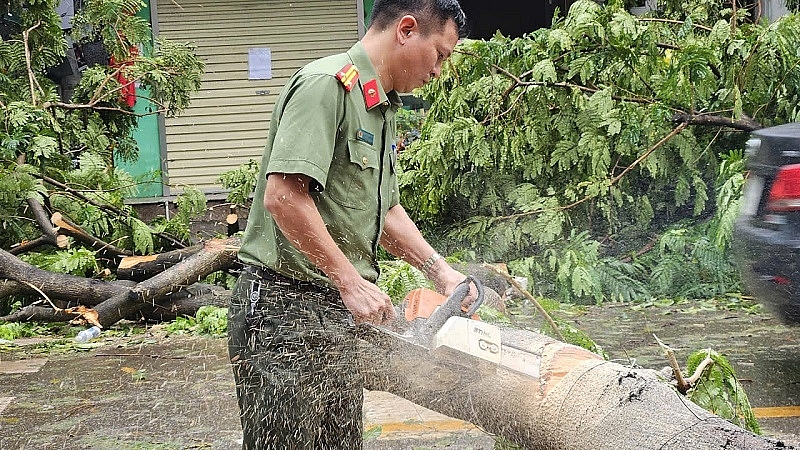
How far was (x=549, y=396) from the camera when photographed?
2.85 meters

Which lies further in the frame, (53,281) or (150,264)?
(150,264)

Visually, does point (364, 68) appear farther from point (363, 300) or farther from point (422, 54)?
point (363, 300)

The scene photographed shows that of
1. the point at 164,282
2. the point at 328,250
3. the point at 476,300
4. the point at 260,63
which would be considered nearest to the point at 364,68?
the point at 328,250

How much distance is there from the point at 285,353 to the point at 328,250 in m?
0.39

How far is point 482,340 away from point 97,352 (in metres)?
3.83

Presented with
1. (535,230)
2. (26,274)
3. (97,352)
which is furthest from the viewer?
(535,230)

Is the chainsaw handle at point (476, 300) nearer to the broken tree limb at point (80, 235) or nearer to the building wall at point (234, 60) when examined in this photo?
the broken tree limb at point (80, 235)

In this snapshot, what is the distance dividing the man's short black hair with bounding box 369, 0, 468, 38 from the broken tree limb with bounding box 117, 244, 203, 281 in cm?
410

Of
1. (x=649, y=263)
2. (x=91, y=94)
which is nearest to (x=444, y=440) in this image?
(x=649, y=263)

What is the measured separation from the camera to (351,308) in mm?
2617

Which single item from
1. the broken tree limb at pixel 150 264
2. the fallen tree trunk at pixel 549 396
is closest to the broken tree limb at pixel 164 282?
the broken tree limb at pixel 150 264

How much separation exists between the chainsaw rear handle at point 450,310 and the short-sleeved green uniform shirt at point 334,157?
0.29m

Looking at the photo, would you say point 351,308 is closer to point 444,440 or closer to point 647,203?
point 444,440

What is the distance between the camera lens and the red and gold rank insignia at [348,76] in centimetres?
258
